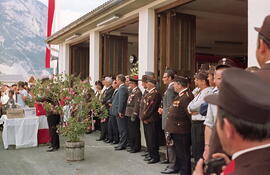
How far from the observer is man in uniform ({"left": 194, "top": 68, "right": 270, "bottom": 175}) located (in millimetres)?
1051

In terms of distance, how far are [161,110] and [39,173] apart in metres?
2.40

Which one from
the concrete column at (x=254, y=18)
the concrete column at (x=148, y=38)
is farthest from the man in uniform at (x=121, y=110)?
the concrete column at (x=254, y=18)

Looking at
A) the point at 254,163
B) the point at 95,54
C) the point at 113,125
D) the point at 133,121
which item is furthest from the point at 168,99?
the point at 95,54

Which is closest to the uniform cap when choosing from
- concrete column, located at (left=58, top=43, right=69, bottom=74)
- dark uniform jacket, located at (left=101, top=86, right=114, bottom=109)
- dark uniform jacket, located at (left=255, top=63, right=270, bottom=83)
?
dark uniform jacket, located at (left=255, top=63, right=270, bottom=83)

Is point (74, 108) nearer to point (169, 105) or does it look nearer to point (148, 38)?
point (169, 105)

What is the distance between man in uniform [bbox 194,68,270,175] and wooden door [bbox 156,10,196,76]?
6008 mm

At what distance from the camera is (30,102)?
882 cm

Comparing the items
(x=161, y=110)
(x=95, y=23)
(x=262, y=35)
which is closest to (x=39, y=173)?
(x=161, y=110)

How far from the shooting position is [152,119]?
6023mm

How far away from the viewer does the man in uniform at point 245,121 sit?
105cm

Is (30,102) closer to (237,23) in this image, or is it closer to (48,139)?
(48,139)

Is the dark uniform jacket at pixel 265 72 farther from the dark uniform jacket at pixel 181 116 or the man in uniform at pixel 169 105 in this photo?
the man in uniform at pixel 169 105

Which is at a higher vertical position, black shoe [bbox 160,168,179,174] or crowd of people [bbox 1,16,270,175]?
crowd of people [bbox 1,16,270,175]

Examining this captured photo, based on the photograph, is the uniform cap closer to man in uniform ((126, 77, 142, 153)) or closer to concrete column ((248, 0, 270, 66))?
concrete column ((248, 0, 270, 66))
